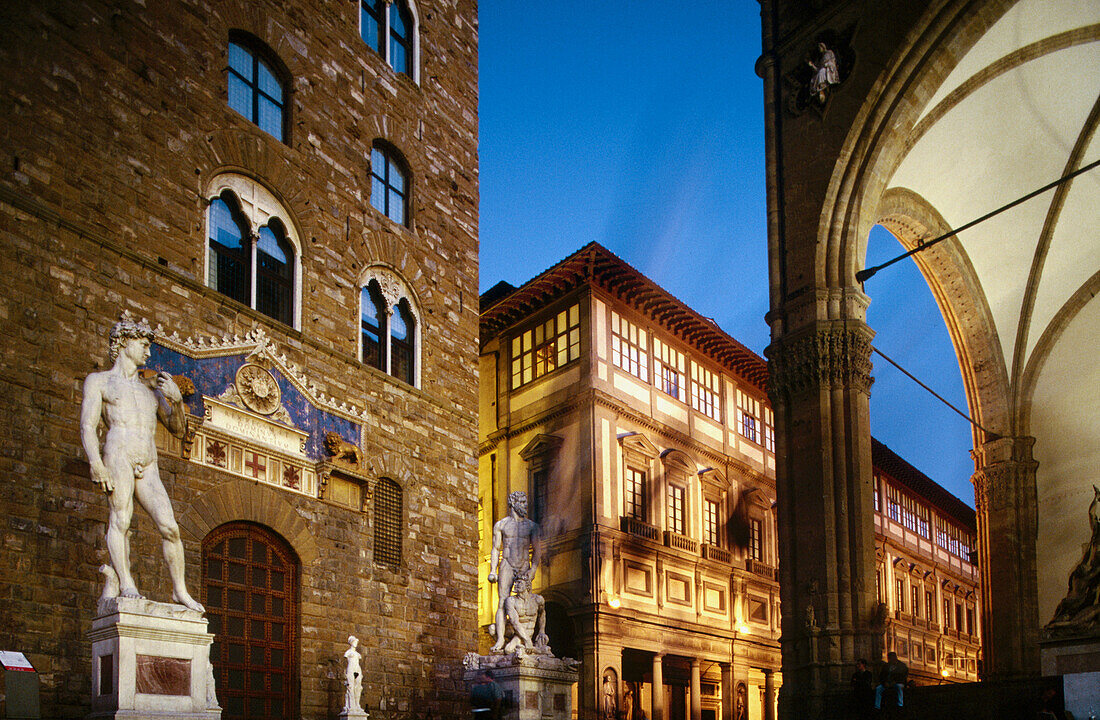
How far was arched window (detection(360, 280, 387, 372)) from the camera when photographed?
58.7 ft

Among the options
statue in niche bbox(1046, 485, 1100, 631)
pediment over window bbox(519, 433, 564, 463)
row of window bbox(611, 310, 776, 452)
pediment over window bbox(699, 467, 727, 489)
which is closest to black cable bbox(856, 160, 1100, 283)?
statue in niche bbox(1046, 485, 1100, 631)

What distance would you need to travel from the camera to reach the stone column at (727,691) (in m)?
30.1

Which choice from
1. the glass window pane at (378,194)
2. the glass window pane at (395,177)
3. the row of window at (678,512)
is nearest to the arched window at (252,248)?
the glass window pane at (378,194)

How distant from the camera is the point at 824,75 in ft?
60.9

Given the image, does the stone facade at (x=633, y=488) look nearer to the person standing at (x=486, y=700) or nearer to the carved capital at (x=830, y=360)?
the person standing at (x=486, y=700)

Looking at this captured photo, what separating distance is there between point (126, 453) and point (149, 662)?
76.1 inches

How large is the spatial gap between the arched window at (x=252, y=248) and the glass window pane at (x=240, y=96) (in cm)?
109

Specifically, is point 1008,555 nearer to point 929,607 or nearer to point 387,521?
point 387,521

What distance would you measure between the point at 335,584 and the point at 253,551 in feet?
5.24

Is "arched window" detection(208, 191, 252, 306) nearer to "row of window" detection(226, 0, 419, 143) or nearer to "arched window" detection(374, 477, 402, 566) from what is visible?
"row of window" detection(226, 0, 419, 143)

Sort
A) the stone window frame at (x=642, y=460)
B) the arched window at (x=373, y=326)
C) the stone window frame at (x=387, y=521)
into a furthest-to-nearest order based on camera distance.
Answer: the stone window frame at (x=642, y=460) < the arched window at (x=373, y=326) < the stone window frame at (x=387, y=521)

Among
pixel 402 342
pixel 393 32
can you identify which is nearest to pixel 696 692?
pixel 402 342

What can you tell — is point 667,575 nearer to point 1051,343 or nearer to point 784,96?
point 1051,343

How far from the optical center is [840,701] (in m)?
15.6
